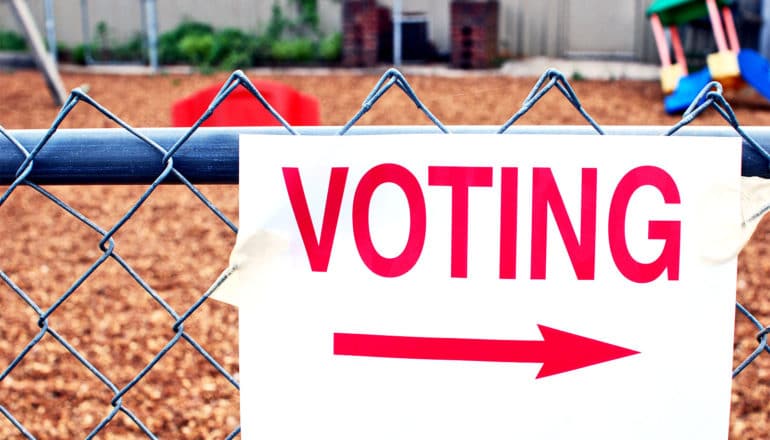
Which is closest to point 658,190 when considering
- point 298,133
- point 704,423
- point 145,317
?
point 704,423

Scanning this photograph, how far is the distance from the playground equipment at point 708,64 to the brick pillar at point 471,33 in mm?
3450

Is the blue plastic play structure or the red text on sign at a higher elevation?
the blue plastic play structure

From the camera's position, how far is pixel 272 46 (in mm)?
12781

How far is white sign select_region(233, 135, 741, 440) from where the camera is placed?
0.95 meters

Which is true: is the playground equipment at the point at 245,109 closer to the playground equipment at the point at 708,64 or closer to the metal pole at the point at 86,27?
the playground equipment at the point at 708,64

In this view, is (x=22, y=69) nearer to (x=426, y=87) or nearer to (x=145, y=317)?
(x=426, y=87)

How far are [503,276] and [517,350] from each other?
0.09 m

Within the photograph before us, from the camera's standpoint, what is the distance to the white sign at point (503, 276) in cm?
95

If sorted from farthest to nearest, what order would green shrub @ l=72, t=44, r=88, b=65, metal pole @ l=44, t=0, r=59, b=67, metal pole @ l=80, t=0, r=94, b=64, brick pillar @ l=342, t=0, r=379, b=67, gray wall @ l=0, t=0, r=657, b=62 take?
green shrub @ l=72, t=44, r=88, b=65, metal pole @ l=80, t=0, r=94, b=64, metal pole @ l=44, t=0, r=59, b=67, gray wall @ l=0, t=0, r=657, b=62, brick pillar @ l=342, t=0, r=379, b=67

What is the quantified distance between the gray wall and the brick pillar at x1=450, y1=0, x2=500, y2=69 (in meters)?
1.05

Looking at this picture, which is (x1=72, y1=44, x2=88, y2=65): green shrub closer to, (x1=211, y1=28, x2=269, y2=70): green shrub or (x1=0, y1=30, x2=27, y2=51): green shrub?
(x1=0, y1=30, x2=27, y2=51): green shrub

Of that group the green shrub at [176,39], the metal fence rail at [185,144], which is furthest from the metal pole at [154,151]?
the green shrub at [176,39]

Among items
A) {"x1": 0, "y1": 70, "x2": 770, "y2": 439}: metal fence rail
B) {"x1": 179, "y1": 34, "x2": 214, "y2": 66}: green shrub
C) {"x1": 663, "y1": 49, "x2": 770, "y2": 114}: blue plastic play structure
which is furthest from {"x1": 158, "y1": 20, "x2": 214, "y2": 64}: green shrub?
{"x1": 0, "y1": 70, "x2": 770, "y2": 439}: metal fence rail

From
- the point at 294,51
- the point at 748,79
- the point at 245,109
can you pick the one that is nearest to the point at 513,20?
the point at 294,51
